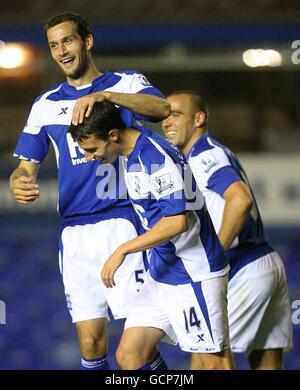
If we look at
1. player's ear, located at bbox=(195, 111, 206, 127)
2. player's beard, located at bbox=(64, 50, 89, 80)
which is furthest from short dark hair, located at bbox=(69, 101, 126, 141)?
player's ear, located at bbox=(195, 111, 206, 127)

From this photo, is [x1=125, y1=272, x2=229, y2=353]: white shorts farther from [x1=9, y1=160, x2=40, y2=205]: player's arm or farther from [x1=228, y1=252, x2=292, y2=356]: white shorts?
[x1=228, y1=252, x2=292, y2=356]: white shorts

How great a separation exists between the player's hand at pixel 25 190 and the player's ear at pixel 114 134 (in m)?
0.37

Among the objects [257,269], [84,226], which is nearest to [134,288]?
[84,226]

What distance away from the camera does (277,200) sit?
889cm

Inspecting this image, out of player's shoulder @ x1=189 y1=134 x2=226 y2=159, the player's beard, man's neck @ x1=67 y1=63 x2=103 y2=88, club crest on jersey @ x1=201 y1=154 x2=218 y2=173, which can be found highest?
the player's beard

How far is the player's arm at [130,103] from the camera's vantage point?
4.01m

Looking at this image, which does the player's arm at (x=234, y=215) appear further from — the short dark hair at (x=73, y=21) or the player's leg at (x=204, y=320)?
the short dark hair at (x=73, y=21)

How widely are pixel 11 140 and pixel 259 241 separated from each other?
4.38 meters

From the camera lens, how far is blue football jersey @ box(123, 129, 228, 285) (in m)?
3.98

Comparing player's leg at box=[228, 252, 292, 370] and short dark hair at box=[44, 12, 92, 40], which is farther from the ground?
short dark hair at box=[44, 12, 92, 40]

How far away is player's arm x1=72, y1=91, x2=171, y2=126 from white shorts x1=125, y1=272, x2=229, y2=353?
0.66m

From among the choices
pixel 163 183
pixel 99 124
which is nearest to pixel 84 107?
pixel 99 124

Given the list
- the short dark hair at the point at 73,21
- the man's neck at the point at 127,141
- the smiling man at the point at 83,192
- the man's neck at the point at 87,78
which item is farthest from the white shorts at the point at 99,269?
the short dark hair at the point at 73,21

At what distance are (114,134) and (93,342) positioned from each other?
3.06 feet
